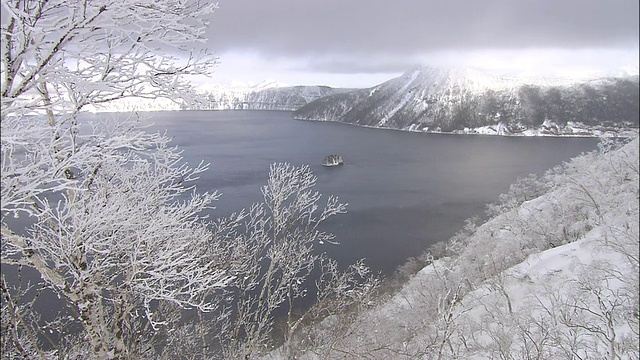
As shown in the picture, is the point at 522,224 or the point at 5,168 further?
the point at 522,224

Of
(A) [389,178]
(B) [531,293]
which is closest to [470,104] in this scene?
(A) [389,178]

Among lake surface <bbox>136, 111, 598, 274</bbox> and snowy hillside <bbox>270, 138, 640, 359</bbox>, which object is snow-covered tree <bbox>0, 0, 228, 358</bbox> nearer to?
snowy hillside <bbox>270, 138, 640, 359</bbox>

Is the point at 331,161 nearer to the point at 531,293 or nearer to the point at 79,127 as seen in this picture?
the point at 531,293

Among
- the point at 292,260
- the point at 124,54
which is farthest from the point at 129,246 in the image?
the point at 292,260

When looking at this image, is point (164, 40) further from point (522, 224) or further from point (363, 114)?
point (363, 114)

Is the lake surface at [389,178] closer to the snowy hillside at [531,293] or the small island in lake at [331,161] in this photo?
the small island in lake at [331,161]

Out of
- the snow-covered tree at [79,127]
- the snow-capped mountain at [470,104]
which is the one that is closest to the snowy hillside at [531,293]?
the snow-covered tree at [79,127]

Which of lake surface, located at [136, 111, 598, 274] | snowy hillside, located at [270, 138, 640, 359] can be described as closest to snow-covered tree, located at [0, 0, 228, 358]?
snowy hillside, located at [270, 138, 640, 359]
